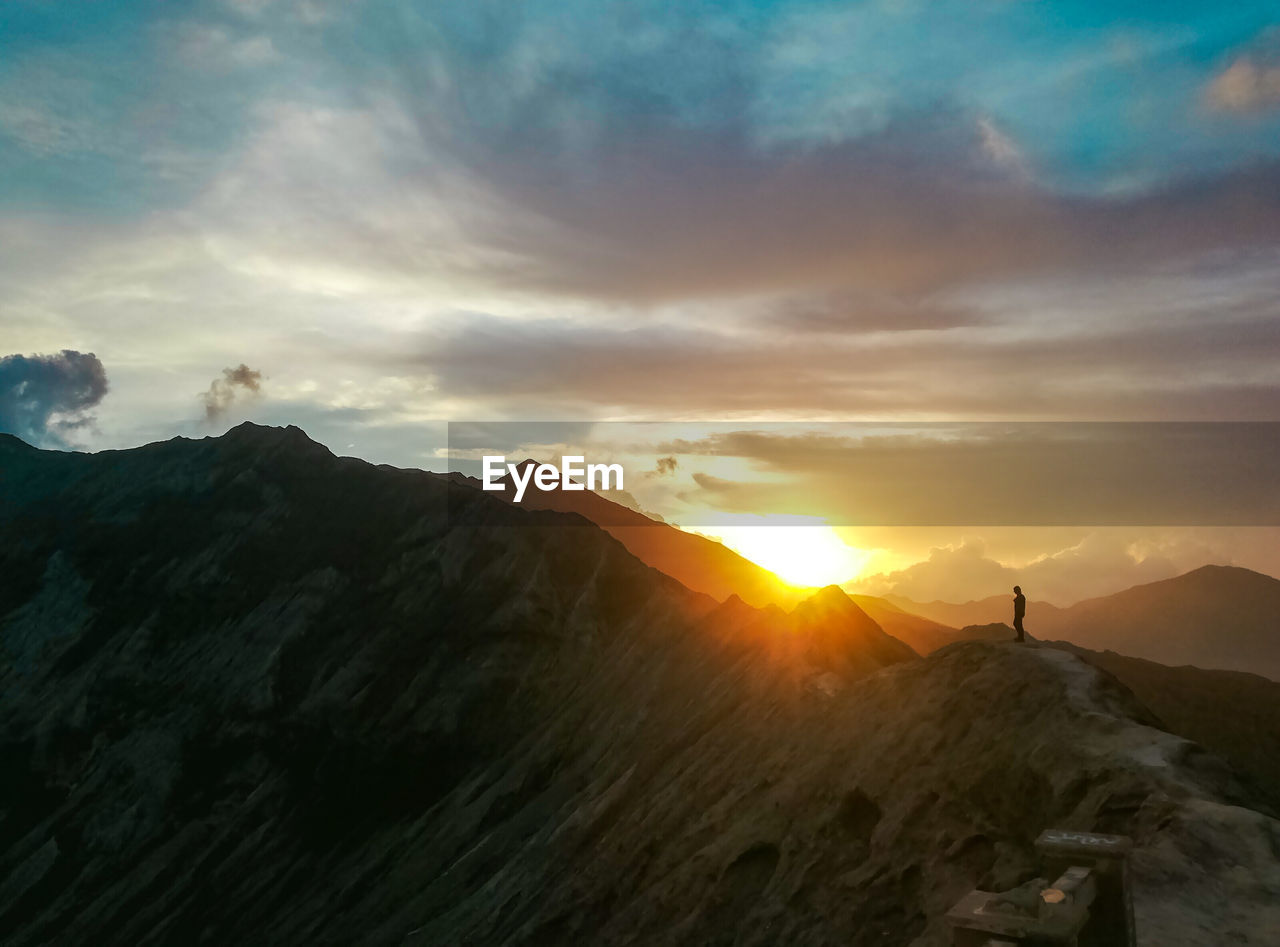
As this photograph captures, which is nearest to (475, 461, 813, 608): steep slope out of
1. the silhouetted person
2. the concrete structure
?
the silhouetted person

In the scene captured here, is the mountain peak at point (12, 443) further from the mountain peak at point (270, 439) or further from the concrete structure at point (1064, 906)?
the concrete structure at point (1064, 906)

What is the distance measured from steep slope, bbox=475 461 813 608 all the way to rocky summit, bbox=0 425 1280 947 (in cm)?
3176

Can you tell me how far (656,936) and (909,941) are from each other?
32.0 feet

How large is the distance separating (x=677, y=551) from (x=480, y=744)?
A: 179 feet

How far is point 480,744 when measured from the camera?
53719mm

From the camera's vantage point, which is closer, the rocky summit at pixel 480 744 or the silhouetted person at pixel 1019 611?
the rocky summit at pixel 480 744

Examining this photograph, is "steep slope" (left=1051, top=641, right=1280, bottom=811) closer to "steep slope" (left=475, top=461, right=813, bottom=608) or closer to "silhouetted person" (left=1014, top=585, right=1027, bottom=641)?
"silhouetted person" (left=1014, top=585, right=1027, bottom=641)

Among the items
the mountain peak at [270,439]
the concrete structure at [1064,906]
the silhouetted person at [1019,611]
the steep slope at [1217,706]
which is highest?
the mountain peak at [270,439]

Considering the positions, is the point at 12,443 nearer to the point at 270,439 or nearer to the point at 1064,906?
the point at 270,439

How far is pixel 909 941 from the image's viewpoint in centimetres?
1964

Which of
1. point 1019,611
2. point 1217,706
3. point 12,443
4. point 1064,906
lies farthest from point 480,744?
point 12,443

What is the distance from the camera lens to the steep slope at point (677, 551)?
101750mm

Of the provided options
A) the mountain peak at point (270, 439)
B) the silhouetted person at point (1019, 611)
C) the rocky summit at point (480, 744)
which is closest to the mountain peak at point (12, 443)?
the rocky summit at point (480, 744)

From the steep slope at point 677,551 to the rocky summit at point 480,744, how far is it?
3176cm
